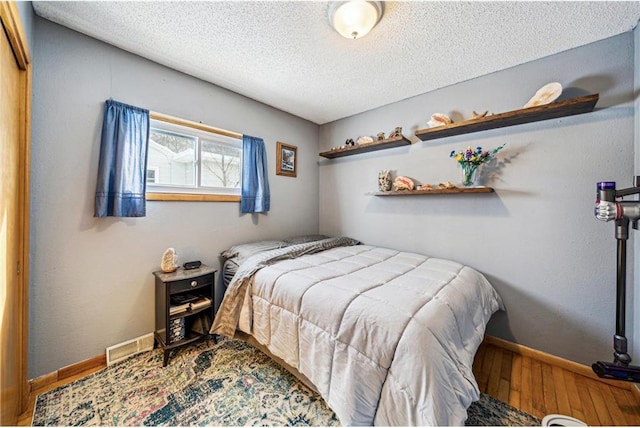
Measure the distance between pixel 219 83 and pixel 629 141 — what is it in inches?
134

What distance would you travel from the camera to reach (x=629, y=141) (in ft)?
5.33

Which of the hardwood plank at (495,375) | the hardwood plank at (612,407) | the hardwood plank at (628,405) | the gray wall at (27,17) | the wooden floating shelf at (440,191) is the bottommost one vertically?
the hardwood plank at (495,375)

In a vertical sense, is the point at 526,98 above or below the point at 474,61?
below

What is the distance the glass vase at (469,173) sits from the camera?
2125 millimetres

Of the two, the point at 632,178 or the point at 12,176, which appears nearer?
the point at 12,176

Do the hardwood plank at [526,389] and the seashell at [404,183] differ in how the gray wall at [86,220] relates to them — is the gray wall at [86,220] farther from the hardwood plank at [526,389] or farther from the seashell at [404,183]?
the hardwood plank at [526,389]

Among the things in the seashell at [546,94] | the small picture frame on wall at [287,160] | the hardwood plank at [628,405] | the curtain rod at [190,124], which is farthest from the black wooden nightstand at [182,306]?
the seashell at [546,94]

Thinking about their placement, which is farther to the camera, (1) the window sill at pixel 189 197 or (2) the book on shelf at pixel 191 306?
(1) the window sill at pixel 189 197

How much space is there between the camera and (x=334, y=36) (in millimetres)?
1698

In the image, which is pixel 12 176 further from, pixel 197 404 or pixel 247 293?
pixel 197 404

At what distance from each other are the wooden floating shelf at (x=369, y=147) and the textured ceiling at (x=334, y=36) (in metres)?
0.55

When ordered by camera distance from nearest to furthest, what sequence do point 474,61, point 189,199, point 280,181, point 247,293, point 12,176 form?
point 12,176 → point 247,293 → point 474,61 → point 189,199 → point 280,181

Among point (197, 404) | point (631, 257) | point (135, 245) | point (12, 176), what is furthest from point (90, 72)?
point (631, 257)

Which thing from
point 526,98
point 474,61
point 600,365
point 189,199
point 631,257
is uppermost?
point 474,61
